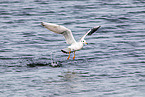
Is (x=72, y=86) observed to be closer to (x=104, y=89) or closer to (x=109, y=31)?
(x=104, y=89)

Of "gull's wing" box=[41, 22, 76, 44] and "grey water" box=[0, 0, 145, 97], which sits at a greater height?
"gull's wing" box=[41, 22, 76, 44]

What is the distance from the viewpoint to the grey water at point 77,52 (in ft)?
52.1

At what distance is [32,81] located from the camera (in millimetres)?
16625

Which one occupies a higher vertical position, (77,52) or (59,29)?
(59,29)

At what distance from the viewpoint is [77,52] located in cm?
2195

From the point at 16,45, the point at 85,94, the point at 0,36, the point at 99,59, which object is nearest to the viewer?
the point at 85,94

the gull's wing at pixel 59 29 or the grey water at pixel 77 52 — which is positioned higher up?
the gull's wing at pixel 59 29

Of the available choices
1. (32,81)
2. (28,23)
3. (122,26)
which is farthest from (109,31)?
(32,81)

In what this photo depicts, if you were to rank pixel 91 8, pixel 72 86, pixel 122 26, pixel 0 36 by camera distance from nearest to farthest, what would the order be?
pixel 72 86, pixel 0 36, pixel 122 26, pixel 91 8

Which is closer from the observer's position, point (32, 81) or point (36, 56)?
point (32, 81)

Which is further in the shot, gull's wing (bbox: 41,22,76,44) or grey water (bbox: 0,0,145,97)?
gull's wing (bbox: 41,22,76,44)

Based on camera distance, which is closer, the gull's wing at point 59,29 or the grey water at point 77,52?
the grey water at point 77,52

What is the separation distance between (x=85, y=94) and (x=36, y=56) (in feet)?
21.1

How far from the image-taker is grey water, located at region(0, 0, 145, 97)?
15875mm
